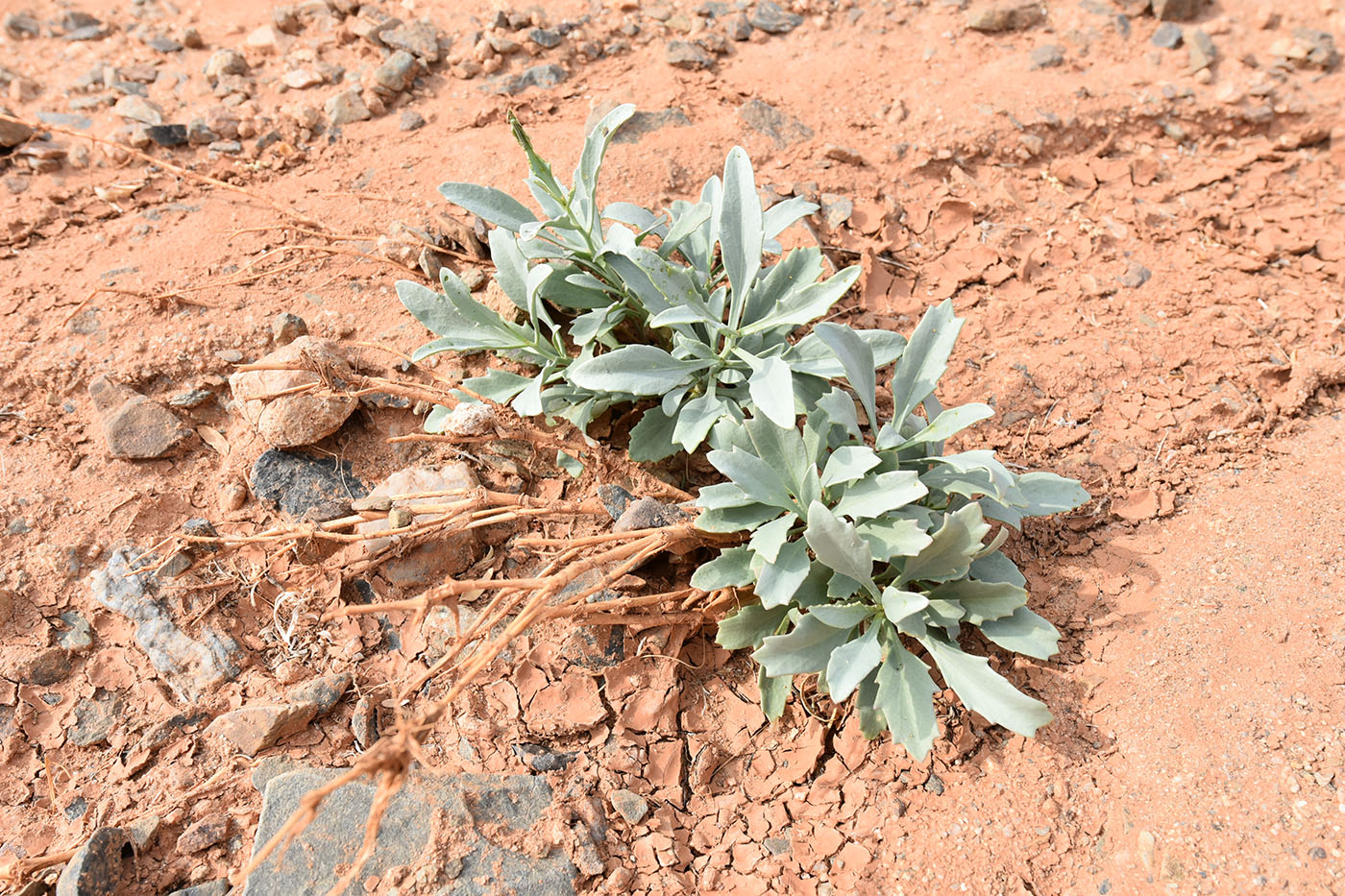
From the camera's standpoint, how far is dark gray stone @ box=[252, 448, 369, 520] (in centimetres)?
241

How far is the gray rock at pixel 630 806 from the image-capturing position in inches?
79.5

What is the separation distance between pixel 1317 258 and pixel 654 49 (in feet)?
8.86

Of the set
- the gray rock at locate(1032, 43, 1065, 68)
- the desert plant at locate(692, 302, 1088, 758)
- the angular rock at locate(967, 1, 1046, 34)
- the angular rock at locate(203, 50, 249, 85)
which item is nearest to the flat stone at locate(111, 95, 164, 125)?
the angular rock at locate(203, 50, 249, 85)

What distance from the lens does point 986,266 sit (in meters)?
3.08

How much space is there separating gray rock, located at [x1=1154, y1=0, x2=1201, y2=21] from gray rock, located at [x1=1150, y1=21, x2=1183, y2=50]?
74 millimetres

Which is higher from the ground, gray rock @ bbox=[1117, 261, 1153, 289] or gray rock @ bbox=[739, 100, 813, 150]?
gray rock @ bbox=[739, 100, 813, 150]

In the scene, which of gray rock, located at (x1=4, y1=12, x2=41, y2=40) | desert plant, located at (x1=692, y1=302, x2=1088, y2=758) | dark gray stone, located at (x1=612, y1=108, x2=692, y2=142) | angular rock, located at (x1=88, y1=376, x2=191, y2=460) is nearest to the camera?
desert plant, located at (x1=692, y1=302, x2=1088, y2=758)

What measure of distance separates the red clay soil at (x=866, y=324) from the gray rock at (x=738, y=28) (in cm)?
18

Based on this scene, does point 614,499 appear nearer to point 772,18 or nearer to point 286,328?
point 286,328

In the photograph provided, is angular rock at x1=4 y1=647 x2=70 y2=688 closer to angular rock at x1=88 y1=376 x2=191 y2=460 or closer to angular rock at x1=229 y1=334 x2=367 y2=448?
angular rock at x1=88 y1=376 x2=191 y2=460

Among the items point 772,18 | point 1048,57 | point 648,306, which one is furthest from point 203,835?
point 1048,57

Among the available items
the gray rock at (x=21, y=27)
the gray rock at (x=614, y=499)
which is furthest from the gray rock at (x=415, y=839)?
the gray rock at (x=21, y=27)

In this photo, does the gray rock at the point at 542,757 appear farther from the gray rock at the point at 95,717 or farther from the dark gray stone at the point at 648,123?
the dark gray stone at the point at 648,123

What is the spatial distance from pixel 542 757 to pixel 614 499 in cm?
68
